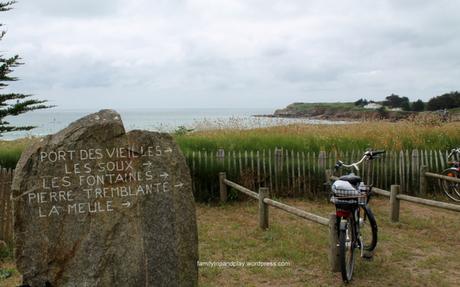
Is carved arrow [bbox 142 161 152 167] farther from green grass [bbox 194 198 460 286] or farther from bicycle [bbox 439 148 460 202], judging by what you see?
bicycle [bbox 439 148 460 202]

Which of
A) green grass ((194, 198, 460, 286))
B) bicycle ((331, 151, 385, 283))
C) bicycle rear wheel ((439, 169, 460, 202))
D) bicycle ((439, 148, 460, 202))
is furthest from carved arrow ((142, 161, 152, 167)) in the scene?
bicycle rear wheel ((439, 169, 460, 202))

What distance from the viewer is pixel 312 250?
272 inches

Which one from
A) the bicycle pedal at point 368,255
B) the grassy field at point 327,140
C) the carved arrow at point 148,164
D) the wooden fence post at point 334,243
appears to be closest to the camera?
the carved arrow at point 148,164

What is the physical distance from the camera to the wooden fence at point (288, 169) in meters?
11.0

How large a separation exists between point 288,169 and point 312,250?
14.2 feet

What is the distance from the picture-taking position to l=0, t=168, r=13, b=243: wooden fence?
7.07 m

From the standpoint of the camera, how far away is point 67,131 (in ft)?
15.9

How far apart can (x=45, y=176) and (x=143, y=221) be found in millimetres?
1059

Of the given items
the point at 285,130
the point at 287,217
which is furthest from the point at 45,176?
the point at 285,130

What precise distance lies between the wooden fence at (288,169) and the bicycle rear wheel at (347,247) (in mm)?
5334

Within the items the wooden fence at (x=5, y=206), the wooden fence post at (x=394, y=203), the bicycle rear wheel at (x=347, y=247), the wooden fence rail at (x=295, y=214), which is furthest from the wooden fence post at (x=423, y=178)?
the wooden fence at (x=5, y=206)

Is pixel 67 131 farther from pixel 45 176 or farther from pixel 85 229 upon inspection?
pixel 85 229

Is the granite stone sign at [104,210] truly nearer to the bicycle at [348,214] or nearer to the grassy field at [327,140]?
the bicycle at [348,214]

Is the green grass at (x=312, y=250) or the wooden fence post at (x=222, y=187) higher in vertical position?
the wooden fence post at (x=222, y=187)
